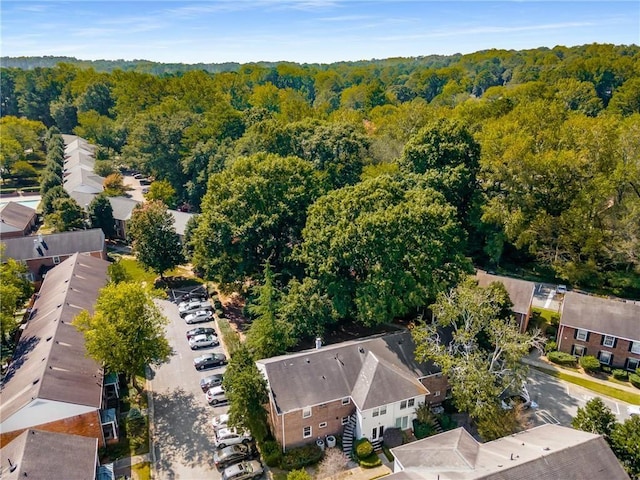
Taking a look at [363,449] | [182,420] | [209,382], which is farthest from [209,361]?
[363,449]

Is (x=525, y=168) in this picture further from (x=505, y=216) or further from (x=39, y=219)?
(x=39, y=219)

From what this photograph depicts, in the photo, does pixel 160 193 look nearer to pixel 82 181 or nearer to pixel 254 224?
pixel 82 181

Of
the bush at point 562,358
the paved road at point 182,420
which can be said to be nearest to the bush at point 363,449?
the paved road at point 182,420

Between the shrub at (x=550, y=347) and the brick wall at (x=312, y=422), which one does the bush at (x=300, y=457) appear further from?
the shrub at (x=550, y=347)

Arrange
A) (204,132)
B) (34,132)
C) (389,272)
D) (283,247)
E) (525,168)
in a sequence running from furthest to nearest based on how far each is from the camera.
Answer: (34,132)
(204,132)
(525,168)
(283,247)
(389,272)

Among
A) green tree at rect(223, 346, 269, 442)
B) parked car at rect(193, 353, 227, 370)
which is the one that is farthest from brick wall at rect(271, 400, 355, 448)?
parked car at rect(193, 353, 227, 370)

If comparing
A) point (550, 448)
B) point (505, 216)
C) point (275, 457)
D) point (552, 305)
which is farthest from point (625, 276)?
point (275, 457)
